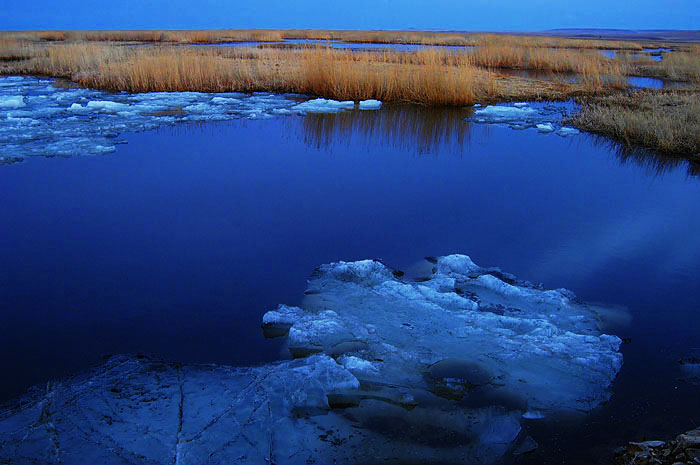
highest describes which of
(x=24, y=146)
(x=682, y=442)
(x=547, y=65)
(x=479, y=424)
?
(x=547, y=65)

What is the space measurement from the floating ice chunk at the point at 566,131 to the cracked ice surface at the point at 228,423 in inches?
283

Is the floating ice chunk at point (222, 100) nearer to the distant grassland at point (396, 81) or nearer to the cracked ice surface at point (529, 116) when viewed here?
the distant grassland at point (396, 81)

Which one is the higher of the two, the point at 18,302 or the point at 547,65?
the point at 547,65

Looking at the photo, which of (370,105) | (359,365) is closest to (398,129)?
(370,105)

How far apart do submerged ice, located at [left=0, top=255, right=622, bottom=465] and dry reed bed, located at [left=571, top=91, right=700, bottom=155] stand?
5472 mm

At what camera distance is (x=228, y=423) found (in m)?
2.18

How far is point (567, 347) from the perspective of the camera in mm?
2797

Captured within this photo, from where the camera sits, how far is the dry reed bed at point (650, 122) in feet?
24.1

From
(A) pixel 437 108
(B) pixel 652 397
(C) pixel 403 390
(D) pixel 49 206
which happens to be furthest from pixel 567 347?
(A) pixel 437 108

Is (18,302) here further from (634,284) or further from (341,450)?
(634,284)

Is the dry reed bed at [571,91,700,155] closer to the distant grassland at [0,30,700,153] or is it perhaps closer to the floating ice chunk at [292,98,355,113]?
the distant grassland at [0,30,700,153]

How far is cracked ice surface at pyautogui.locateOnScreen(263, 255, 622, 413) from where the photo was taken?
2.54 m

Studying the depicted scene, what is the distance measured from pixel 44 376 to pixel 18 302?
918 millimetres

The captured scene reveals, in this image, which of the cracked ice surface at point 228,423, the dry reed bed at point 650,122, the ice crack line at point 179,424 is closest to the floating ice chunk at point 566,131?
the dry reed bed at point 650,122
